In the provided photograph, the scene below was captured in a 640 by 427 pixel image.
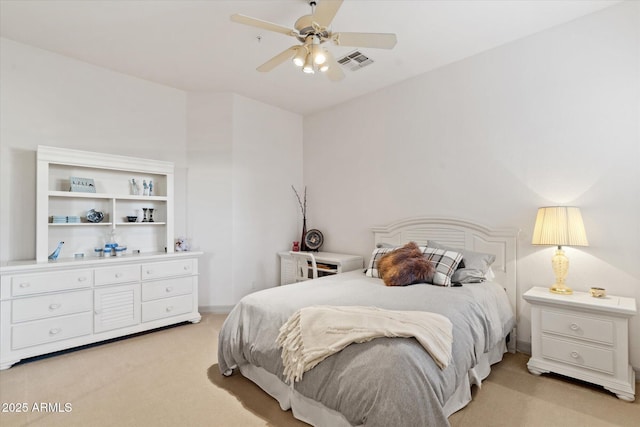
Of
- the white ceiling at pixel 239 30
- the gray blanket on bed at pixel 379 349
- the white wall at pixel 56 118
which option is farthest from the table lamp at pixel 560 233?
the white wall at pixel 56 118

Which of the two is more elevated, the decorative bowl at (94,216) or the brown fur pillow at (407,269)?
the decorative bowl at (94,216)

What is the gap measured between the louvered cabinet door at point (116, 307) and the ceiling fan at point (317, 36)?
269 centimetres

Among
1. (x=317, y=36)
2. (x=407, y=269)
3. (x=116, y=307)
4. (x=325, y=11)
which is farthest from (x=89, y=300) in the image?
(x=325, y=11)

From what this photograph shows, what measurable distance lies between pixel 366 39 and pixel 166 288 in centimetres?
317

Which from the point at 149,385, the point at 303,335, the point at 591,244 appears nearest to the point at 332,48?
the point at 303,335

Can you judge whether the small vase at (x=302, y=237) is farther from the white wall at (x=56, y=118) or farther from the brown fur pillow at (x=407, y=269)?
the brown fur pillow at (x=407, y=269)

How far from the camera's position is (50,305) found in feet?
9.00

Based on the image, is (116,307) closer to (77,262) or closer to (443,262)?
(77,262)

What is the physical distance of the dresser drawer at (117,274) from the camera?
9.91ft

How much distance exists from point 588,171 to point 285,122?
3709 mm

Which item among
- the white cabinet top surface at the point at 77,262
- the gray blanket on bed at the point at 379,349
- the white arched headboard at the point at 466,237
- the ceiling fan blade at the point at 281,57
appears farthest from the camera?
the white arched headboard at the point at 466,237

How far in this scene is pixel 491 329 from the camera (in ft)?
7.31

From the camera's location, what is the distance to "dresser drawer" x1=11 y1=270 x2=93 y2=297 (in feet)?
8.55

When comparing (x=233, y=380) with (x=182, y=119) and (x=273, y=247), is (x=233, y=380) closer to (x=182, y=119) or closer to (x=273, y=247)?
(x=273, y=247)
